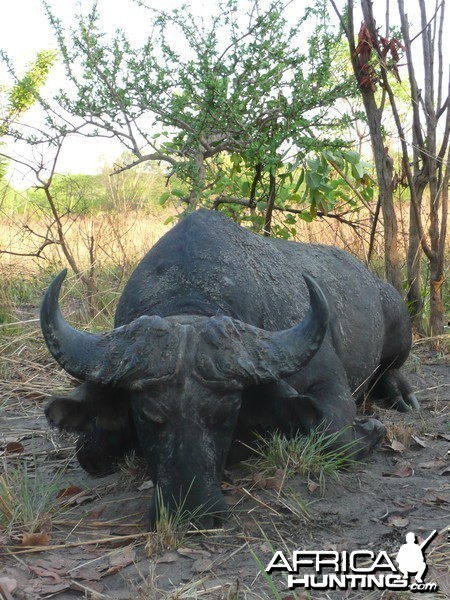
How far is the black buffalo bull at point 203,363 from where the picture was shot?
3273 mm

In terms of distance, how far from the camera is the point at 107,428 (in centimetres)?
376

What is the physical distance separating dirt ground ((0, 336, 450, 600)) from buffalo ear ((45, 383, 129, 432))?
305mm

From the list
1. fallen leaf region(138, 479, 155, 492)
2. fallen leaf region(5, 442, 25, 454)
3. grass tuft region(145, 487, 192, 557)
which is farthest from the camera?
fallen leaf region(5, 442, 25, 454)

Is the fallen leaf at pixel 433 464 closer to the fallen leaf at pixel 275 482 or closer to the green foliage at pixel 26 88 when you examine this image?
the fallen leaf at pixel 275 482

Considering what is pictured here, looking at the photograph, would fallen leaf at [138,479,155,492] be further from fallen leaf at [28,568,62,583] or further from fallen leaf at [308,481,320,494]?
fallen leaf at [28,568,62,583]

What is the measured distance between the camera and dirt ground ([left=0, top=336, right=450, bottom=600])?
110 inches

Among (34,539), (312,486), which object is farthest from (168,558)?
(312,486)

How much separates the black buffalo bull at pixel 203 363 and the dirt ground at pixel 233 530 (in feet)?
0.58

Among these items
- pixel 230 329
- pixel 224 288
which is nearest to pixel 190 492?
pixel 230 329

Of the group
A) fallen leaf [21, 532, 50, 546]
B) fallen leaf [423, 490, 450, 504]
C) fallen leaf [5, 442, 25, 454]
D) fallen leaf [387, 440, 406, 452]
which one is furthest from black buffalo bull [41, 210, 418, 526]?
fallen leaf [5, 442, 25, 454]

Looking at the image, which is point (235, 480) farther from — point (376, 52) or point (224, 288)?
point (376, 52)

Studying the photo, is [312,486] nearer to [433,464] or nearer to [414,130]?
[433,464]

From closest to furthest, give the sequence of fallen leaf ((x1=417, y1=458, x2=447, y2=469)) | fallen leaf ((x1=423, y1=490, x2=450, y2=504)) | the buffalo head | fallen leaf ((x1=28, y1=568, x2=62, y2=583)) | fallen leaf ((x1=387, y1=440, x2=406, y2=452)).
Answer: fallen leaf ((x1=28, y1=568, x2=62, y2=583)) < the buffalo head < fallen leaf ((x1=423, y1=490, x2=450, y2=504)) < fallen leaf ((x1=417, y1=458, x2=447, y2=469)) < fallen leaf ((x1=387, y1=440, x2=406, y2=452))

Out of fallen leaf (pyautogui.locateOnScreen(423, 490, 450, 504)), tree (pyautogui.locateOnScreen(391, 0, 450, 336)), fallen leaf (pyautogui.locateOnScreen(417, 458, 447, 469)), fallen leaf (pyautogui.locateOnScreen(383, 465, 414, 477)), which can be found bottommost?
fallen leaf (pyautogui.locateOnScreen(423, 490, 450, 504))
